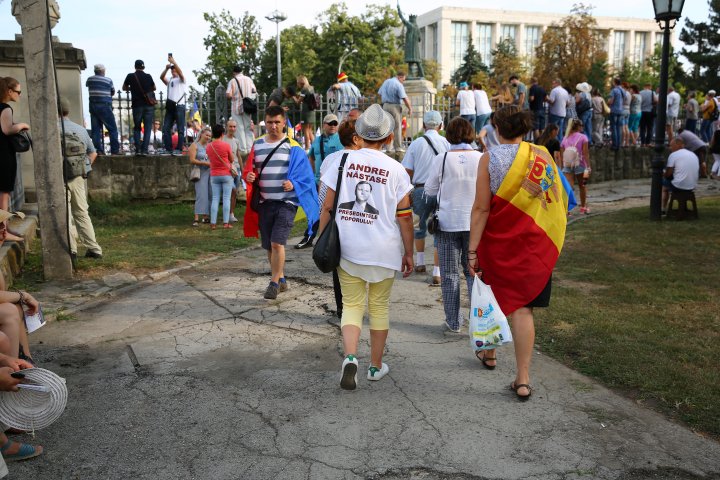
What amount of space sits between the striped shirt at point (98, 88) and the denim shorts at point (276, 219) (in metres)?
7.62

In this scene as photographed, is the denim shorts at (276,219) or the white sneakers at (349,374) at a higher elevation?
the denim shorts at (276,219)

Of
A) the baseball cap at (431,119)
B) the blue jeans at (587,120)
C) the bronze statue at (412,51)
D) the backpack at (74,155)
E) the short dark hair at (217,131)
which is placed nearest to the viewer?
the baseball cap at (431,119)

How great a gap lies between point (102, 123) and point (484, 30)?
4033 inches

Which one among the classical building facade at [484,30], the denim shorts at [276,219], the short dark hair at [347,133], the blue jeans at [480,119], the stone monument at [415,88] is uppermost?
the classical building facade at [484,30]

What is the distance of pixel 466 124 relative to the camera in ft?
19.8

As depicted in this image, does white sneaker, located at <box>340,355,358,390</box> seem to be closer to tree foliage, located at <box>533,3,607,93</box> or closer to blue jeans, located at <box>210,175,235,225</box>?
blue jeans, located at <box>210,175,235,225</box>

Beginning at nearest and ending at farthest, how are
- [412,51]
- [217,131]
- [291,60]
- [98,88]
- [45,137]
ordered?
[45,137] < [217,131] < [98,88] < [412,51] < [291,60]

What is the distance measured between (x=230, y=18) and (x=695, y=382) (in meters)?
38.3

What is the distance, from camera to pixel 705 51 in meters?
55.9

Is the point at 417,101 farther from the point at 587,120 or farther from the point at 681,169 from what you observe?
the point at 681,169

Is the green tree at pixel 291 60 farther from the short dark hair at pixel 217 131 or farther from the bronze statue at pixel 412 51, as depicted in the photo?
Result: the short dark hair at pixel 217 131

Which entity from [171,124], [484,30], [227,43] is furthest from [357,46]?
[484,30]

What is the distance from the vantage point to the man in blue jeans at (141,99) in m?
13.2

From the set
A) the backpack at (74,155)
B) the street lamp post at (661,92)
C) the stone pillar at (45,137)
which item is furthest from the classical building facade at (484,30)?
the stone pillar at (45,137)
